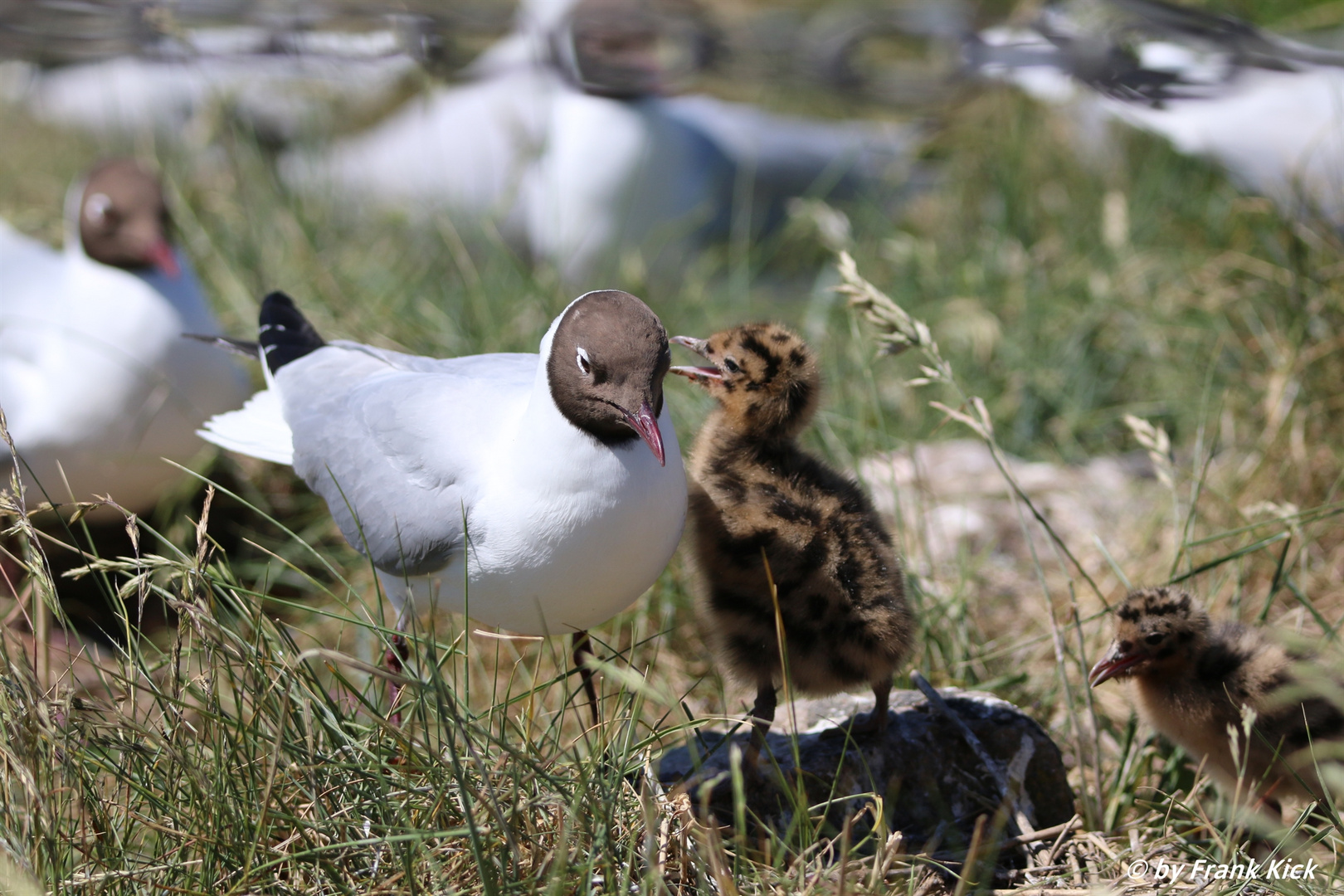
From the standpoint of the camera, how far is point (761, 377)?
2.58 meters

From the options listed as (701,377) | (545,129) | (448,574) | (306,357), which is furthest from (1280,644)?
(545,129)

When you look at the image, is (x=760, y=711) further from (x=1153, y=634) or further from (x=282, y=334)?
(x=282, y=334)

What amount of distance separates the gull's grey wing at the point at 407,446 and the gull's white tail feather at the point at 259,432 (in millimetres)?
65

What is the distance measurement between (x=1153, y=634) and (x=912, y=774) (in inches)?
24.0

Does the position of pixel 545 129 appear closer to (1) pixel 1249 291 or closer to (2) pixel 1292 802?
(1) pixel 1249 291

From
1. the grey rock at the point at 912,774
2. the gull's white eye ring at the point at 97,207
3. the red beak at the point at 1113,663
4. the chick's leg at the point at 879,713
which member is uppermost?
the gull's white eye ring at the point at 97,207

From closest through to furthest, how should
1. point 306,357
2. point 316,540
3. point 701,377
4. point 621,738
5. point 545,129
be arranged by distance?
point 621,738, point 701,377, point 306,357, point 316,540, point 545,129

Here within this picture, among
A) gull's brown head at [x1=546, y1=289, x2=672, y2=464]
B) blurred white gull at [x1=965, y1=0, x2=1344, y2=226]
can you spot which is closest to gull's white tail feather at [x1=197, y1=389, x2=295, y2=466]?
gull's brown head at [x1=546, y1=289, x2=672, y2=464]

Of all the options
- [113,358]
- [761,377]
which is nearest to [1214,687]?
[761,377]

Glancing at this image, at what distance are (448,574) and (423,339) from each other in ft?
7.32

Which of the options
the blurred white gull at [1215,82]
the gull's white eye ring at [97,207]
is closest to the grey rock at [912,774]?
the blurred white gull at [1215,82]

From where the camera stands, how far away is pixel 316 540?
399 cm

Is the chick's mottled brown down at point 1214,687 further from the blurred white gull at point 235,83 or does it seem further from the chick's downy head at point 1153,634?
the blurred white gull at point 235,83

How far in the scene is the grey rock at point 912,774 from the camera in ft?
8.29
